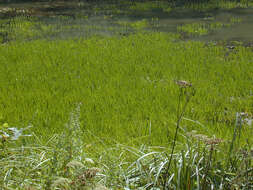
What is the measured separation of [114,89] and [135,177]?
284 centimetres

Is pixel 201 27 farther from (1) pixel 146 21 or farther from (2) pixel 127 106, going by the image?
(2) pixel 127 106

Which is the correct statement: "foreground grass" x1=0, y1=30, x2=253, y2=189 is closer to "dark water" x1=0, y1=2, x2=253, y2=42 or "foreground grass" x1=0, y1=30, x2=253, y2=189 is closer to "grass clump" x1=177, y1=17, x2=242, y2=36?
"grass clump" x1=177, y1=17, x2=242, y2=36

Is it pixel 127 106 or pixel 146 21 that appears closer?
pixel 127 106

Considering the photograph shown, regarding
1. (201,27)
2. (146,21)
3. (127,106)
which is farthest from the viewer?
(146,21)

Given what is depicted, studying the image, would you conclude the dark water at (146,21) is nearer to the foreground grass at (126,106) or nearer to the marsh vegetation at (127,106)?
the marsh vegetation at (127,106)

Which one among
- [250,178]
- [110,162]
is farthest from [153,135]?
[110,162]

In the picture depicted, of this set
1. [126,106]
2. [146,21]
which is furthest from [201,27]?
[126,106]

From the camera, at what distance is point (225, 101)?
4.45 metres

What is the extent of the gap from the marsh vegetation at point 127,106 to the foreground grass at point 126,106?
0.01 m

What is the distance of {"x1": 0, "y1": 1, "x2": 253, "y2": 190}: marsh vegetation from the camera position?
1.84 m

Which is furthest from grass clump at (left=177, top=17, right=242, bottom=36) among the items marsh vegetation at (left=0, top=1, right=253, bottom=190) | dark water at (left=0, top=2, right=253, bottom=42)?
dark water at (left=0, top=2, right=253, bottom=42)

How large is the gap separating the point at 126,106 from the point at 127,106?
2cm

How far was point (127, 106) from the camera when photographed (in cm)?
433

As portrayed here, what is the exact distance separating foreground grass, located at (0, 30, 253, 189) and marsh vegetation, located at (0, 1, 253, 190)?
0.01 m
